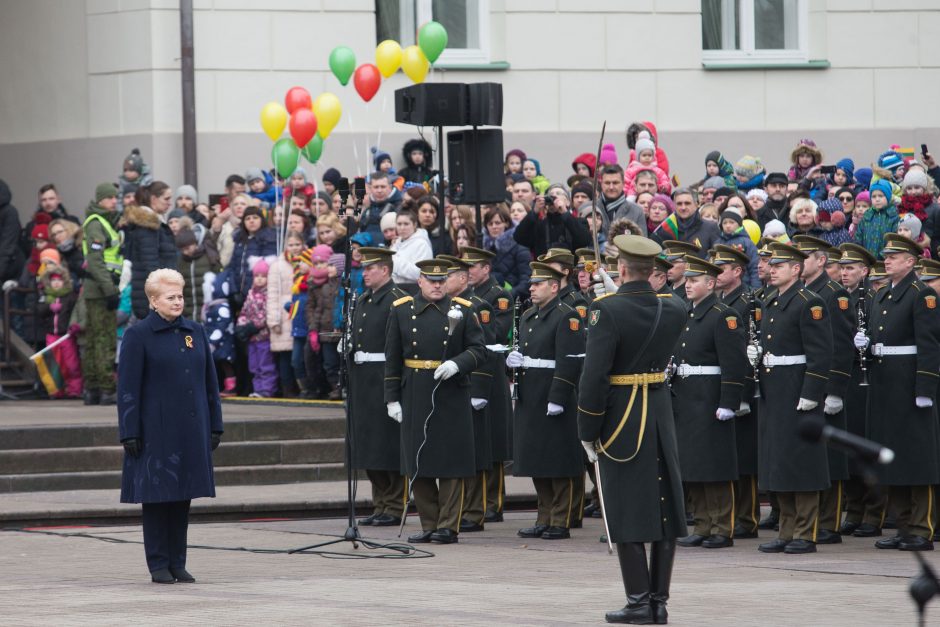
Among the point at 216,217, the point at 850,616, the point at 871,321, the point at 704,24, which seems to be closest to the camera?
the point at 850,616

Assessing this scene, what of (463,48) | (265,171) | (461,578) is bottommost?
(461,578)

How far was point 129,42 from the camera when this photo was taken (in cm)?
2162

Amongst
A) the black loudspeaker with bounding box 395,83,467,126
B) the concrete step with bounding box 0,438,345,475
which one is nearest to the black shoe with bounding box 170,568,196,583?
the concrete step with bounding box 0,438,345,475

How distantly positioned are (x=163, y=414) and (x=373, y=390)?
3514 millimetres

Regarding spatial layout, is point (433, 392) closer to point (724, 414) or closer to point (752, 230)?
point (724, 414)

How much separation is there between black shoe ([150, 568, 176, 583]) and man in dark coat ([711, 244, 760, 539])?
4371 millimetres

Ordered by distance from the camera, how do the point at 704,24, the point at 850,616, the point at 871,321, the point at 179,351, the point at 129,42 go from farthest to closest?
1. the point at 704,24
2. the point at 129,42
3. the point at 871,321
4. the point at 179,351
5. the point at 850,616

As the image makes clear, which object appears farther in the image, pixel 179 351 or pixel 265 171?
pixel 265 171

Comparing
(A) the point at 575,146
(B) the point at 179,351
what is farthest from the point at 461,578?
(A) the point at 575,146

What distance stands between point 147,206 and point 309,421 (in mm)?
3050

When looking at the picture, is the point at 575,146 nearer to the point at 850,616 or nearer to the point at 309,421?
the point at 309,421

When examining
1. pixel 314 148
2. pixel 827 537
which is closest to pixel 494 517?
pixel 827 537

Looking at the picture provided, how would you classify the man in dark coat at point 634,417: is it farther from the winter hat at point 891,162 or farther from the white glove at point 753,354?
the winter hat at point 891,162

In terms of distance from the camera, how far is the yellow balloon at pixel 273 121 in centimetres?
2020
